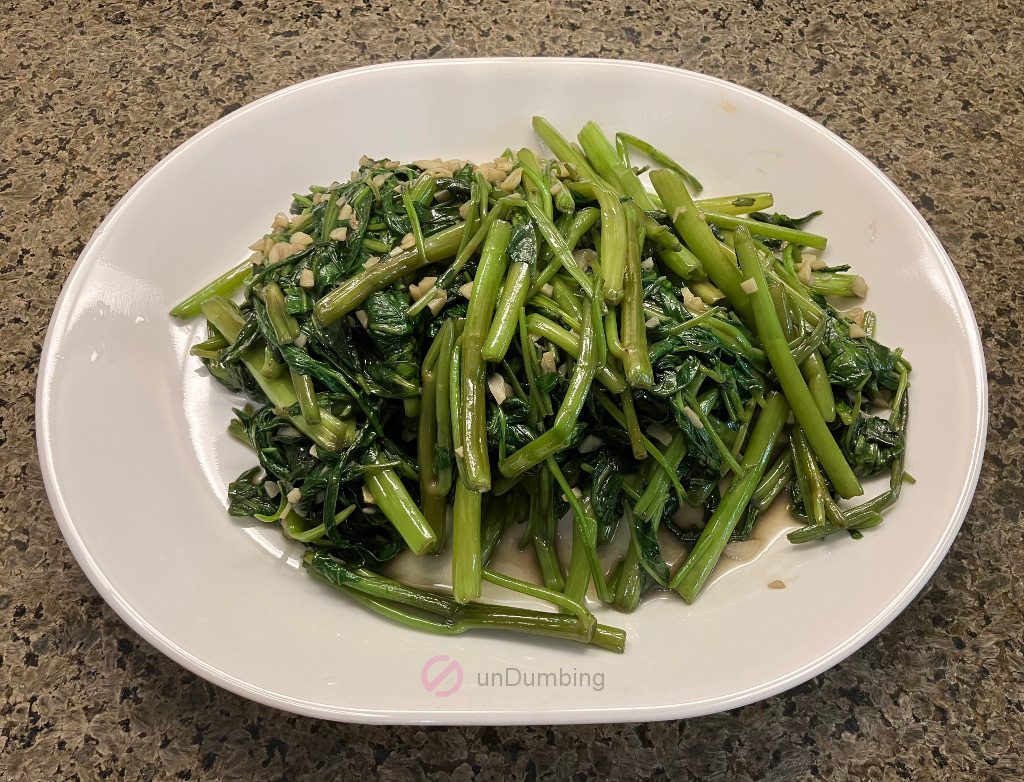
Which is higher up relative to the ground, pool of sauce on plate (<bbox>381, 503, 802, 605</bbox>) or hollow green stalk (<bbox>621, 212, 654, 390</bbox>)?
hollow green stalk (<bbox>621, 212, 654, 390</bbox>)

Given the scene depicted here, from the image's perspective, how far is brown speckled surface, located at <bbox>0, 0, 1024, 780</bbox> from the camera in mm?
1938

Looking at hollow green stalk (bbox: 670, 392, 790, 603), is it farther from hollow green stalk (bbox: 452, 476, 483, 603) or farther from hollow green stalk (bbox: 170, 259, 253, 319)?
hollow green stalk (bbox: 170, 259, 253, 319)

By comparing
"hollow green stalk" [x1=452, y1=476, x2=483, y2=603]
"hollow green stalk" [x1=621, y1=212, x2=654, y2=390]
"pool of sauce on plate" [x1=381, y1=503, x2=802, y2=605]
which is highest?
"hollow green stalk" [x1=621, y1=212, x2=654, y2=390]

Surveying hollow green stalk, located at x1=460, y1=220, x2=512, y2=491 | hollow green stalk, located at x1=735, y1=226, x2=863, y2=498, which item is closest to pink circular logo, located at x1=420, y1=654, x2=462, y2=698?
hollow green stalk, located at x1=460, y1=220, x2=512, y2=491

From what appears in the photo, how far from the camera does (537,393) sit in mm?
1856

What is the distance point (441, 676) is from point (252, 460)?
0.95 m

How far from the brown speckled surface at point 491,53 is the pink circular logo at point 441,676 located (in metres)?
0.33

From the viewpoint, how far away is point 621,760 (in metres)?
1.93

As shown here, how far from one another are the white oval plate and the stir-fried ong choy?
95mm

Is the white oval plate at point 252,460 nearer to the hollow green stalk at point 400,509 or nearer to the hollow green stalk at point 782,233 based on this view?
the hollow green stalk at point 782,233

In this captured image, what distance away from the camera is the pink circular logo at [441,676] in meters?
1.69

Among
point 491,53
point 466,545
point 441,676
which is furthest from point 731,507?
point 491,53

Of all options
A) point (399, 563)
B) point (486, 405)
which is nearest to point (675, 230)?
point (486, 405)

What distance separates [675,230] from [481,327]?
82 cm
